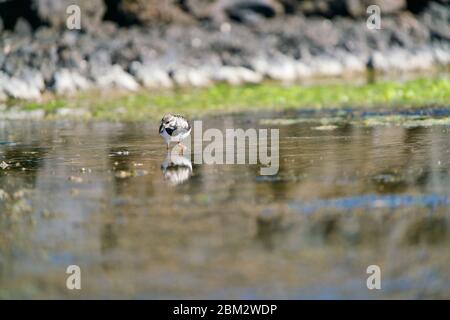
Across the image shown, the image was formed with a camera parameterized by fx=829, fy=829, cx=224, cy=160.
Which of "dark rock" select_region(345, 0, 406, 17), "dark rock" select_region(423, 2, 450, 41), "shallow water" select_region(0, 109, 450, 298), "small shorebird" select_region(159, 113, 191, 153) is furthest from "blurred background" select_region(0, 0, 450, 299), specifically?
"dark rock" select_region(423, 2, 450, 41)

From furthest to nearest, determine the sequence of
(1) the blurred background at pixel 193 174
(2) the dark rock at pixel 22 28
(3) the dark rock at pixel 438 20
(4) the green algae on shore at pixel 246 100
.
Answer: (3) the dark rock at pixel 438 20 → (2) the dark rock at pixel 22 28 → (4) the green algae on shore at pixel 246 100 → (1) the blurred background at pixel 193 174

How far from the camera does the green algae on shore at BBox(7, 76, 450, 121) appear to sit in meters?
27.0

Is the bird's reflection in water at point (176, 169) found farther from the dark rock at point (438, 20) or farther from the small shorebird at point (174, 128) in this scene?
the dark rock at point (438, 20)

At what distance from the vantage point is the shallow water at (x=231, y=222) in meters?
8.03

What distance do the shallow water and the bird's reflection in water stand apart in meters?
0.03

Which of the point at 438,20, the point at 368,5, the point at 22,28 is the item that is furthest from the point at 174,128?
the point at 438,20

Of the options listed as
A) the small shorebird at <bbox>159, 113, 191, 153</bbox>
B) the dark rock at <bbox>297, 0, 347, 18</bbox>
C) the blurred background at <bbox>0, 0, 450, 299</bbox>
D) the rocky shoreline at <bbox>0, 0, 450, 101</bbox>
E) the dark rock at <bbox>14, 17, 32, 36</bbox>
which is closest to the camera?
the blurred background at <bbox>0, 0, 450, 299</bbox>

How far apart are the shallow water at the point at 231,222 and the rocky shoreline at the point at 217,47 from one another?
60.5ft

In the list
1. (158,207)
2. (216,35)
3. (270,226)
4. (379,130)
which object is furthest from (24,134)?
(216,35)

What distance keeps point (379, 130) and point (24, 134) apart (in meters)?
9.30

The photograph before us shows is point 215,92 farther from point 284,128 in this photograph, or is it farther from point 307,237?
point 307,237

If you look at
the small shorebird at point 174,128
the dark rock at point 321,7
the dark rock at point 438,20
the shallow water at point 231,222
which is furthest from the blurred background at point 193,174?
the dark rock at point 438,20

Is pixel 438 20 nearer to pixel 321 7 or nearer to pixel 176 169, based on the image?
pixel 321 7

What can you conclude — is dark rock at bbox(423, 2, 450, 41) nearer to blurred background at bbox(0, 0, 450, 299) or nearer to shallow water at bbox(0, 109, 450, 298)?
blurred background at bbox(0, 0, 450, 299)
